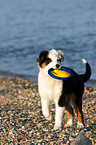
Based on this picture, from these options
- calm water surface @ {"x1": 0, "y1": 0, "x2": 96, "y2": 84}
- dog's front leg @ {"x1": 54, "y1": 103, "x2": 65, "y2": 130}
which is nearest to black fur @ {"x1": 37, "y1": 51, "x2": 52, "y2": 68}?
dog's front leg @ {"x1": 54, "y1": 103, "x2": 65, "y2": 130}

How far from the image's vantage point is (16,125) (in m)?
7.00

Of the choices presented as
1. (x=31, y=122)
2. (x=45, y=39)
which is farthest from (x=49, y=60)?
(x=45, y=39)

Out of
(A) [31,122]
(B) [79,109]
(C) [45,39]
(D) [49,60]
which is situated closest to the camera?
(D) [49,60]

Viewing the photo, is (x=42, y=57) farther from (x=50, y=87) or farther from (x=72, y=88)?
(x=72, y=88)

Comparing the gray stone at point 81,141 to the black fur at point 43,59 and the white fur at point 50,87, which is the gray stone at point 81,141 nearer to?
the white fur at point 50,87

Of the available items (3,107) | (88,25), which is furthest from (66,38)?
(3,107)

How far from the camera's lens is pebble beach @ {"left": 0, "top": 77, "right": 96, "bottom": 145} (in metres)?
6.25

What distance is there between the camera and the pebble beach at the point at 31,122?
6246mm

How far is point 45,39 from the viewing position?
1945cm

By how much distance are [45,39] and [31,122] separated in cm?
1274

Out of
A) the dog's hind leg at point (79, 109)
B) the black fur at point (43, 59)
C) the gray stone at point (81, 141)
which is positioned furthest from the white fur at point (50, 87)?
the gray stone at point (81, 141)

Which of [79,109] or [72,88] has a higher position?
[72,88]

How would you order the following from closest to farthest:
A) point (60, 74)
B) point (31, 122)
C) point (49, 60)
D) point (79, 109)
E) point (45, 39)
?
point (49, 60) < point (60, 74) < point (79, 109) < point (31, 122) < point (45, 39)

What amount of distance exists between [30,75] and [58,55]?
6874 millimetres
